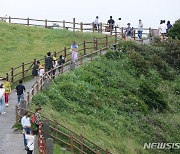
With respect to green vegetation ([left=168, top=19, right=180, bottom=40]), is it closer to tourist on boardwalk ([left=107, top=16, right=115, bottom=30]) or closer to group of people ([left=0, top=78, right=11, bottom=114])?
tourist on boardwalk ([left=107, top=16, right=115, bottom=30])

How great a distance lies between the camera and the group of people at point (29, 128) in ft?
61.5

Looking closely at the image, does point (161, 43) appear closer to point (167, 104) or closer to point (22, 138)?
point (167, 104)

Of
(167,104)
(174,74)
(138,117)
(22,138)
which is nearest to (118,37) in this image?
(174,74)

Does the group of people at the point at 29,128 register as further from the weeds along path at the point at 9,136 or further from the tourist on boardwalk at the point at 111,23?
the tourist on boardwalk at the point at 111,23

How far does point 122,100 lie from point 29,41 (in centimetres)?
1611

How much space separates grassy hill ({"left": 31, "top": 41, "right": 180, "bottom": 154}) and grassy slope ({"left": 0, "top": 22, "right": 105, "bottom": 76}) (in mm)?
5991

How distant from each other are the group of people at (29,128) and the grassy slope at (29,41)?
15.8 metres

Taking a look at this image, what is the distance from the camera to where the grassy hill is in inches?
993

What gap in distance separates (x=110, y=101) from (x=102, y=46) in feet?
40.2

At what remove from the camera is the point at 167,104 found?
32750mm

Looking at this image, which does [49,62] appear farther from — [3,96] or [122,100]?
[3,96]

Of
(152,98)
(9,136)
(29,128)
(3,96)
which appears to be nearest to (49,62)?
(3,96)

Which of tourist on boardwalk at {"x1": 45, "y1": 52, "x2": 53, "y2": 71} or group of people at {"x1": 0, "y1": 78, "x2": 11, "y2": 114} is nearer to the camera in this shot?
group of people at {"x1": 0, "y1": 78, "x2": 11, "y2": 114}

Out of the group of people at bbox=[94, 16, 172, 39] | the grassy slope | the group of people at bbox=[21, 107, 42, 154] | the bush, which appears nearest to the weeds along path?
the group of people at bbox=[21, 107, 42, 154]
